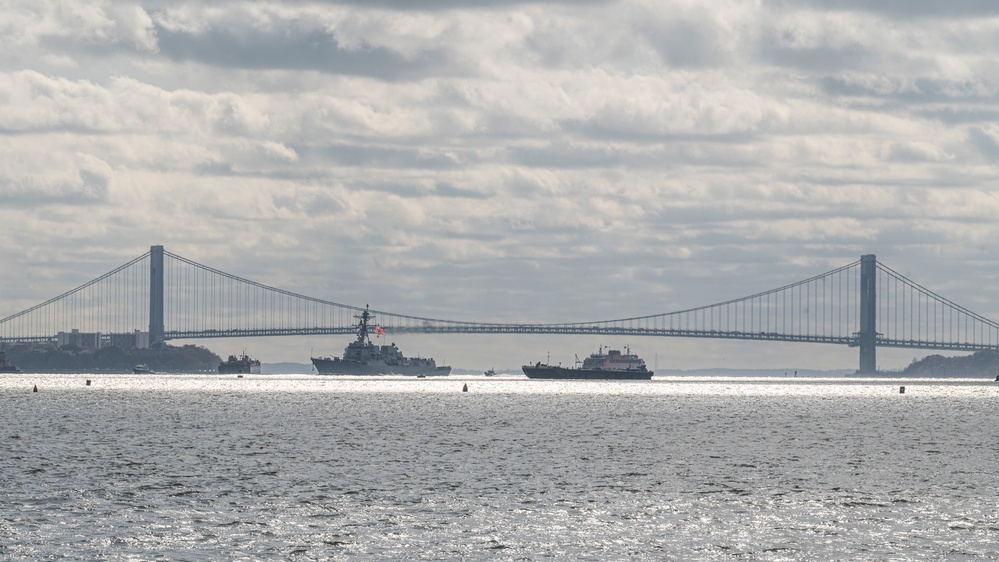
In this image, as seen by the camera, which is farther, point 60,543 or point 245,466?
point 245,466

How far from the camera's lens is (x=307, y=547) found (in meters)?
32.2

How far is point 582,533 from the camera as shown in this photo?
34688 millimetres

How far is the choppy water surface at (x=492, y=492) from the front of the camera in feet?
107

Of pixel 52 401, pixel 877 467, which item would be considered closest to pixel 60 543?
pixel 877 467

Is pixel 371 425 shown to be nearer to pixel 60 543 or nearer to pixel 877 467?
pixel 877 467

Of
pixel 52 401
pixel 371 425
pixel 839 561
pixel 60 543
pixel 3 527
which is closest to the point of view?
pixel 839 561

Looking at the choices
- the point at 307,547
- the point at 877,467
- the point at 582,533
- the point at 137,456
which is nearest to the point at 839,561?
the point at 582,533

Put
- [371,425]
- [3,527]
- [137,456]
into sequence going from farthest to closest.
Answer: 1. [371,425]
2. [137,456]
3. [3,527]

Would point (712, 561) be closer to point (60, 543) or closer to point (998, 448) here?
point (60, 543)

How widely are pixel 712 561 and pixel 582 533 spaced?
4.80 m

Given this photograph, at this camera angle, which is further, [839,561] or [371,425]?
[371,425]

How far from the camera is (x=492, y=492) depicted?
4350cm

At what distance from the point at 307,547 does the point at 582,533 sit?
661cm

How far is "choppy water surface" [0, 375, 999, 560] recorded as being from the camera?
107 feet
